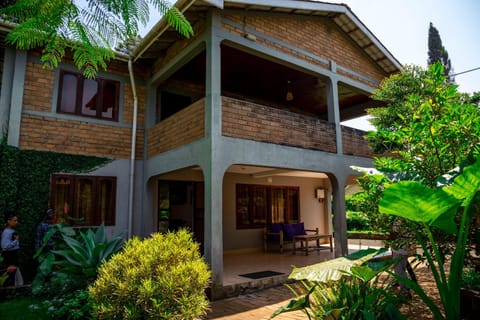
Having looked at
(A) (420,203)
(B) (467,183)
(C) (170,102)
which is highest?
(C) (170,102)

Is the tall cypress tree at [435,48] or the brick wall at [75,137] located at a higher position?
the tall cypress tree at [435,48]

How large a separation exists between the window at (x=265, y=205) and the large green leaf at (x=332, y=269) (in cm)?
825

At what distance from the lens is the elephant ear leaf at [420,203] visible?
2730mm

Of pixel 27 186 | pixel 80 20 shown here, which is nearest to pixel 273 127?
pixel 80 20

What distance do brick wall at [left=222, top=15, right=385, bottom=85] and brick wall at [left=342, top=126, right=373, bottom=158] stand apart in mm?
1921

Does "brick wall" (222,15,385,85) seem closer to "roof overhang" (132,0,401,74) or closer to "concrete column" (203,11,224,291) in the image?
"roof overhang" (132,0,401,74)

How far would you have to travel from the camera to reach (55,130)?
27.0 feet

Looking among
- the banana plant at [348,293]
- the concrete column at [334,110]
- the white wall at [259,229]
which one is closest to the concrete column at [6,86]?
the white wall at [259,229]

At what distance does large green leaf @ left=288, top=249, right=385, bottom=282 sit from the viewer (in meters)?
3.32

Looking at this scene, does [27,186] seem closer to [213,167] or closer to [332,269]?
[213,167]

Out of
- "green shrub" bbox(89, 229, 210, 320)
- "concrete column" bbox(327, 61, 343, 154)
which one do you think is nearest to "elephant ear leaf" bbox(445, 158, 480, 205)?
"green shrub" bbox(89, 229, 210, 320)

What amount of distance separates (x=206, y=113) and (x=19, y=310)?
4.95 metres

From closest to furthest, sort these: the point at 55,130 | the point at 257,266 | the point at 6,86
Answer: the point at 6,86
the point at 55,130
the point at 257,266

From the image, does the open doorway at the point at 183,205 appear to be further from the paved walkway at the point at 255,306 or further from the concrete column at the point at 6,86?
the paved walkway at the point at 255,306
